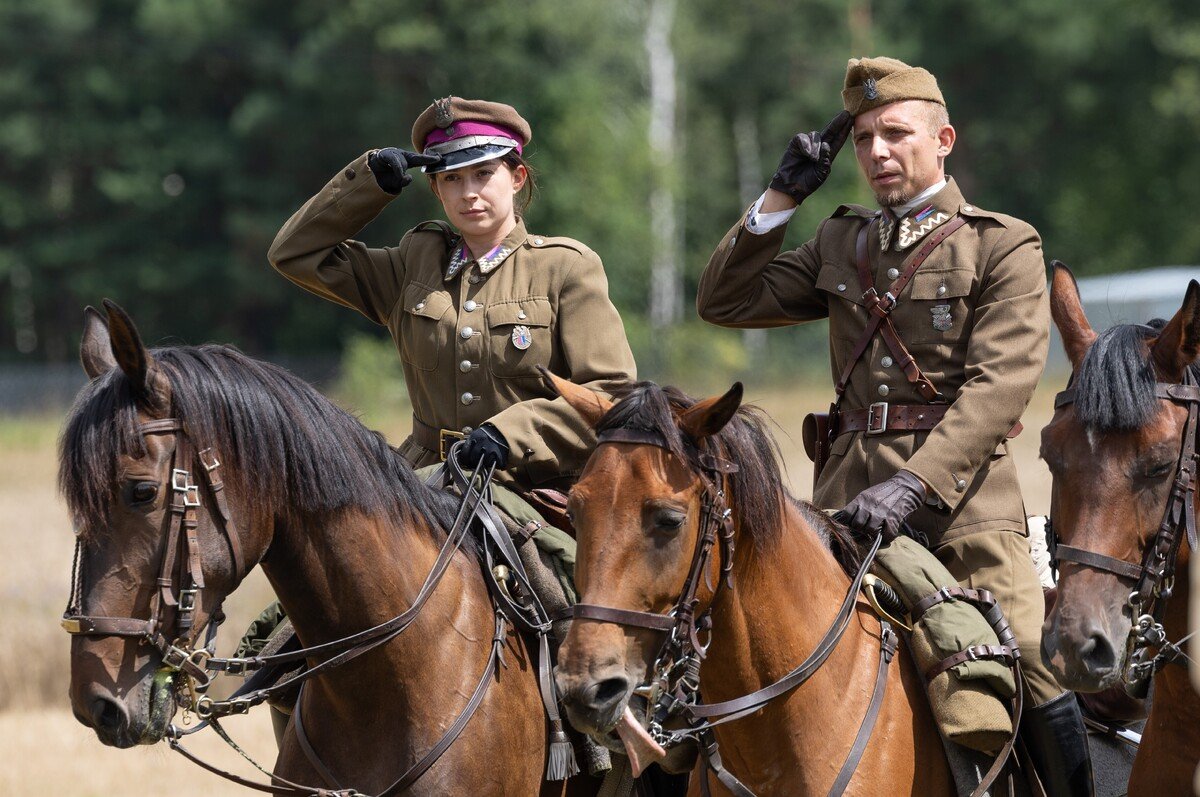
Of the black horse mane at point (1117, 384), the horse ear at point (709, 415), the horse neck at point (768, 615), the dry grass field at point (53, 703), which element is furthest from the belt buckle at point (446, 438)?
the black horse mane at point (1117, 384)

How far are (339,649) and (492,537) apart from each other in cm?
76

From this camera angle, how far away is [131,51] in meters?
44.4

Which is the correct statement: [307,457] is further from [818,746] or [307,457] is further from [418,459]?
[818,746]

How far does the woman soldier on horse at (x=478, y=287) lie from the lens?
19.6 ft

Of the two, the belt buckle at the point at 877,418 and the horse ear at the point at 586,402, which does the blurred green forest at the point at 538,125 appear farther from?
the horse ear at the point at 586,402

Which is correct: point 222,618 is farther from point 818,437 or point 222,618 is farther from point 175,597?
point 818,437

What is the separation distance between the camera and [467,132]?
6066 millimetres

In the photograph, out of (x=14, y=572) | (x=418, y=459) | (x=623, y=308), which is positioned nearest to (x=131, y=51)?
(x=623, y=308)

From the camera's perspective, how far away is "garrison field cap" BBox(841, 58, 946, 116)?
5652 millimetres

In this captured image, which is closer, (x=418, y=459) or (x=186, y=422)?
(x=186, y=422)

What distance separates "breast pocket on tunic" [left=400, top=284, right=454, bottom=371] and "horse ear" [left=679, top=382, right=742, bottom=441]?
1.85 meters

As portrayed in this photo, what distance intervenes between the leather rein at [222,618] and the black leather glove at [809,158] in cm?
150

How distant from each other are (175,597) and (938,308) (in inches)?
108

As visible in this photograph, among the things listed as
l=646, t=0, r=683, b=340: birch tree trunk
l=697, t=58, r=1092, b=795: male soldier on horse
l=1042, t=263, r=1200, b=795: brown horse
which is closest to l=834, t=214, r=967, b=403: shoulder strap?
l=697, t=58, r=1092, b=795: male soldier on horse
